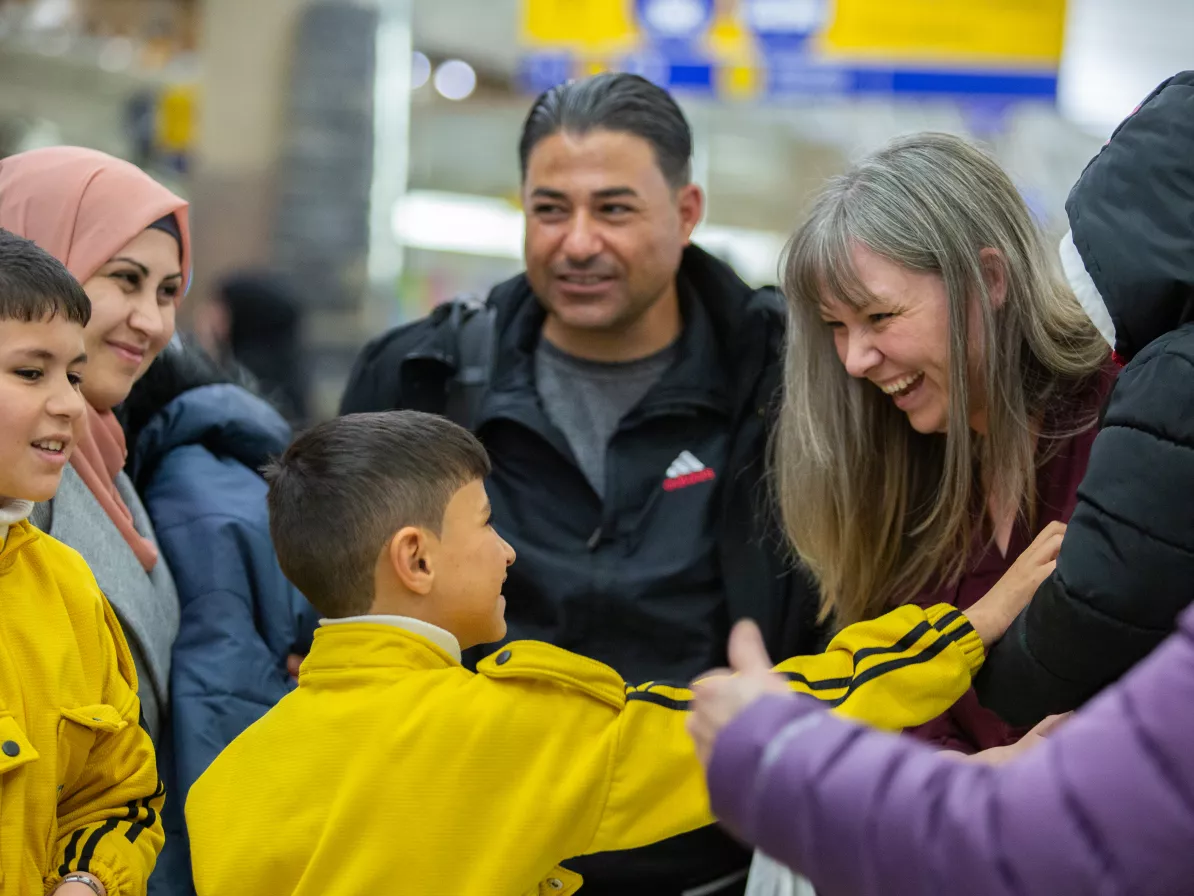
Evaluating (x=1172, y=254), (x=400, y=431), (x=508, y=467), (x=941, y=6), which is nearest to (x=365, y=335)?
(x=941, y=6)

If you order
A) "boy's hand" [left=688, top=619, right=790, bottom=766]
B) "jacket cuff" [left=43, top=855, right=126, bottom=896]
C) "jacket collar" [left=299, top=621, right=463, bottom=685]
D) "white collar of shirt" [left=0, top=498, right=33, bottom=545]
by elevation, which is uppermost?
"boy's hand" [left=688, top=619, right=790, bottom=766]

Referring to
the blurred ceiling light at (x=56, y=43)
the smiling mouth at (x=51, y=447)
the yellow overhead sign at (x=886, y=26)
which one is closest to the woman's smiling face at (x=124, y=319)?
the smiling mouth at (x=51, y=447)

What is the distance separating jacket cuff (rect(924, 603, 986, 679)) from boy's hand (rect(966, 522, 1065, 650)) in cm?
3

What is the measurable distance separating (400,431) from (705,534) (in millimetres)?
852

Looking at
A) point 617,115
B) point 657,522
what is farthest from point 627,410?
point 617,115

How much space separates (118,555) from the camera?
2.26 m

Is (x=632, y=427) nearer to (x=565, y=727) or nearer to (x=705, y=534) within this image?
(x=705, y=534)

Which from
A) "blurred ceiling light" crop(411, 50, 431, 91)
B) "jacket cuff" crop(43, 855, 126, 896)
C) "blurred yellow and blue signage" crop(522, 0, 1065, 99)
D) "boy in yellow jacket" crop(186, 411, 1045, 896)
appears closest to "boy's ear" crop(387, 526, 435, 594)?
"boy in yellow jacket" crop(186, 411, 1045, 896)

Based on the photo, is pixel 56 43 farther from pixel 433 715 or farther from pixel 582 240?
pixel 433 715

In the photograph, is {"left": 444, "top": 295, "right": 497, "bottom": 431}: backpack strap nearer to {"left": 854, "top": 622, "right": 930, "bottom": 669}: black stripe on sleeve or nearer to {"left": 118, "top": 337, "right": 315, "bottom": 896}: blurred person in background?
{"left": 118, "top": 337, "right": 315, "bottom": 896}: blurred person in background

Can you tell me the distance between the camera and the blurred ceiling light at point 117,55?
13766 millimetres

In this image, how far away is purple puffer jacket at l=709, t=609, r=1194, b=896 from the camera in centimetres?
109

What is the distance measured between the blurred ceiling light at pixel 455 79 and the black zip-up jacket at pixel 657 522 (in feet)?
29.8

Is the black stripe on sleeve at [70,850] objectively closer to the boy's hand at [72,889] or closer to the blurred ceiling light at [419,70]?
the boy's hand at [72,889]
